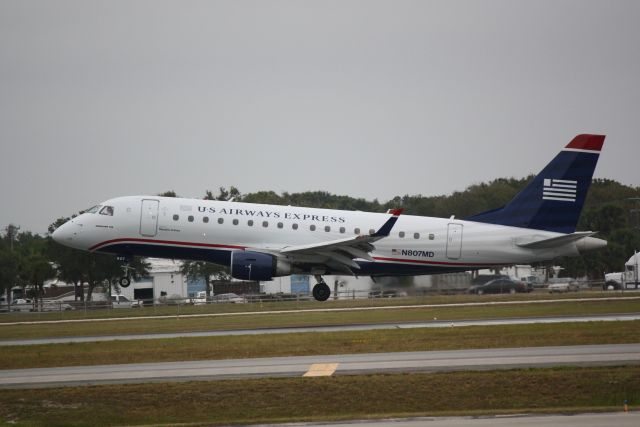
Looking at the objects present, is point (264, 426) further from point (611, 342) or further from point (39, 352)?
point (39, 352)

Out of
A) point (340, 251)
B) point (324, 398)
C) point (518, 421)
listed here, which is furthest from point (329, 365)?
point (340, 251)

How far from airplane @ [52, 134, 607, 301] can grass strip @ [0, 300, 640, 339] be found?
181 cm

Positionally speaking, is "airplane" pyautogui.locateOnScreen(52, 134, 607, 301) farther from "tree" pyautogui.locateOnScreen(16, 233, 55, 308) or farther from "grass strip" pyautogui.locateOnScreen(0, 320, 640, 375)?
"tree" pyautogui.locateOnScreen(16, 233, 55, 308)

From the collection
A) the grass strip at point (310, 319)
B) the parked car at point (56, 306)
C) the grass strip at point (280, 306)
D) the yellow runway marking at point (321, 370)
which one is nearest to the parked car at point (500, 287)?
the grass strip at point (280, 306)

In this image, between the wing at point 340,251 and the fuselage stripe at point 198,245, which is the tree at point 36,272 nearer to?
the fuselage stripe at point 198,245

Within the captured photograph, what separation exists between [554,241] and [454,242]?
4097mm

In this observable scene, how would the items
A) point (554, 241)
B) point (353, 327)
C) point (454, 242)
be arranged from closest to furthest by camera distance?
point (353, 327) → point (554, 241) → point (454, 242)

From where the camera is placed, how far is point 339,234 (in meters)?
38.9

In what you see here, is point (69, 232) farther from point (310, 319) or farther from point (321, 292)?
point (321, 292)

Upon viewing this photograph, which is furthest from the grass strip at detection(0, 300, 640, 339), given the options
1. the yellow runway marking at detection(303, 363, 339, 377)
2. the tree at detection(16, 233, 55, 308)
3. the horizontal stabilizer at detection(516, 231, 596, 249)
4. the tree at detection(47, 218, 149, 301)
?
the tree at detection(16, 233, 55, 308)

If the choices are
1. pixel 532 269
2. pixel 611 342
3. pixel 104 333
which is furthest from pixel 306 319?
pixel 532 269

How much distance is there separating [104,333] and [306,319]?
810 centimetres

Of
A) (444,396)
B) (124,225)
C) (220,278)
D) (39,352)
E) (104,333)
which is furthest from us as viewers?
(220,278)

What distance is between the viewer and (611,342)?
25375mm
